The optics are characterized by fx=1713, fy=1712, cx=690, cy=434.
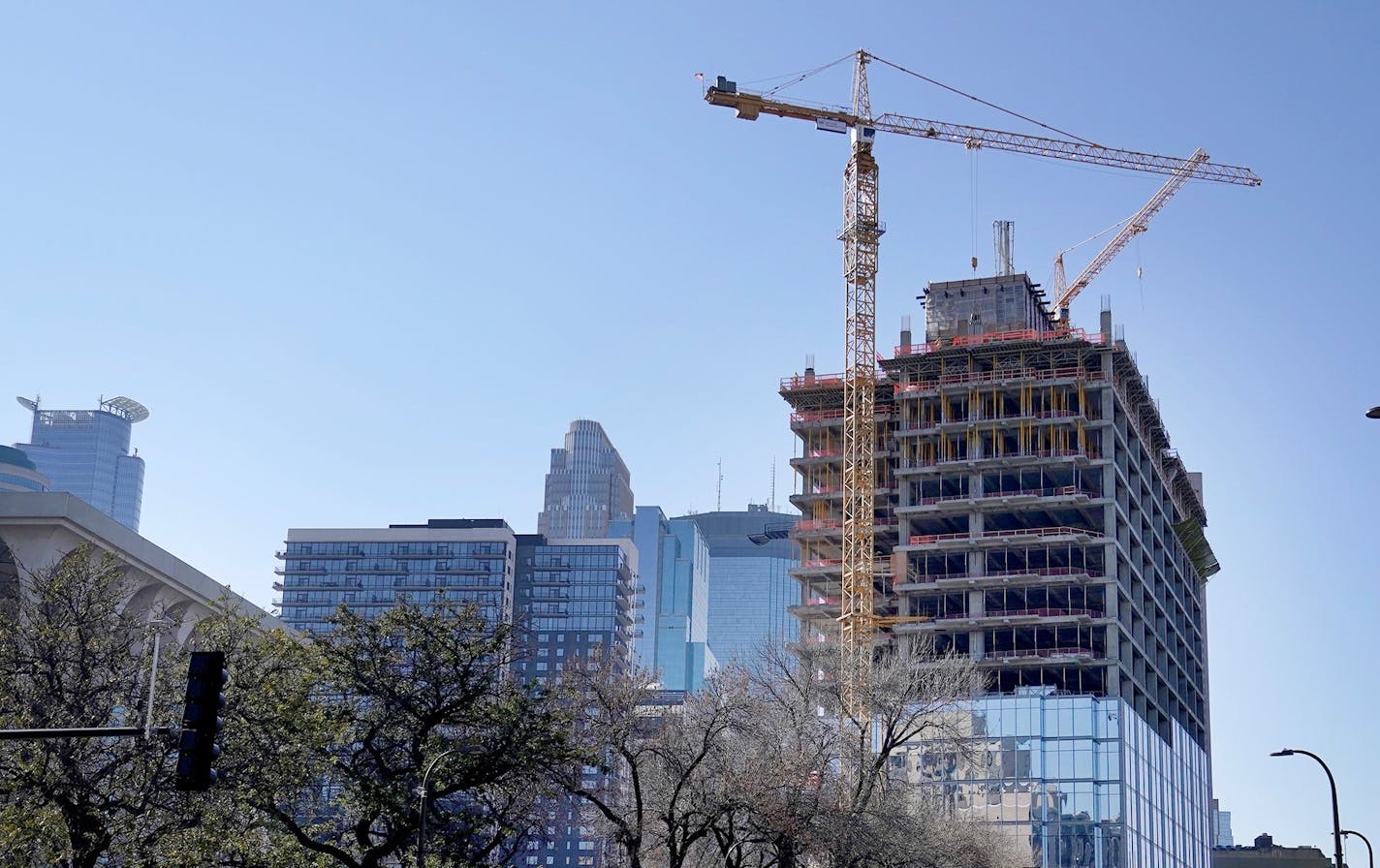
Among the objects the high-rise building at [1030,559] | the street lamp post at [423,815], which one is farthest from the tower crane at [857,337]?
the street lamp post at [423,815]

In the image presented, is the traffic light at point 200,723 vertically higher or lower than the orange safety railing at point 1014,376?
lower

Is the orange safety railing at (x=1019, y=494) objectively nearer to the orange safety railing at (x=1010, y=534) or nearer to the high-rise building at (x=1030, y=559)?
the high-rise building at (x=1030, y=559)

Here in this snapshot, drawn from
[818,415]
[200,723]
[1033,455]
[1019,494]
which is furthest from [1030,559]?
[200,723]

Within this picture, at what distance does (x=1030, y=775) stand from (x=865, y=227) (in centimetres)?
5358

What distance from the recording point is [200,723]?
88.3ft

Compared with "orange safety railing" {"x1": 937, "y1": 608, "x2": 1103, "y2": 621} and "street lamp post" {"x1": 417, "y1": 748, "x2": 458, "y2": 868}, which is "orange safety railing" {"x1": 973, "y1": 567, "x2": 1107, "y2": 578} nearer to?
"orange safety railing" {"x1": 937, "y1": 608, "x2": 1103, "y2": 621}

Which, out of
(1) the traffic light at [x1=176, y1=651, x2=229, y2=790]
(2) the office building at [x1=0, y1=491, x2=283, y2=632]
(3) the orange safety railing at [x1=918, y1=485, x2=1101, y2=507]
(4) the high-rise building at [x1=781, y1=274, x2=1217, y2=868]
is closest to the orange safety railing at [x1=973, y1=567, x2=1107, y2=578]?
(4) the high-rise building at [x1=781, y1=274, x2=1217, y2=868]

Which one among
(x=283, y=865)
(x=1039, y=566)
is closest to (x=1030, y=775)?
(x=1039, y=566)

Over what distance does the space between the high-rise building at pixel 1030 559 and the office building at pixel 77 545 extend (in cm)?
7398

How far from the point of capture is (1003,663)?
158875 millimetres

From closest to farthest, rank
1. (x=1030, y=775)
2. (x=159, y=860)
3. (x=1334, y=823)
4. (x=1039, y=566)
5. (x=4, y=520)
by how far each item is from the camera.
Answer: (x=159, y=860)
(x=1334, y=823)
(x=4, y=520)
(x=1030, y=775)
(x=1039, y=566)

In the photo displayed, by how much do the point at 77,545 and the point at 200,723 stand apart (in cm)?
5839

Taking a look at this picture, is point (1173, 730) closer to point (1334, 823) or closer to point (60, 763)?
point (1334, 823)

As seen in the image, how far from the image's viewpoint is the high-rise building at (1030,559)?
5901 inches
